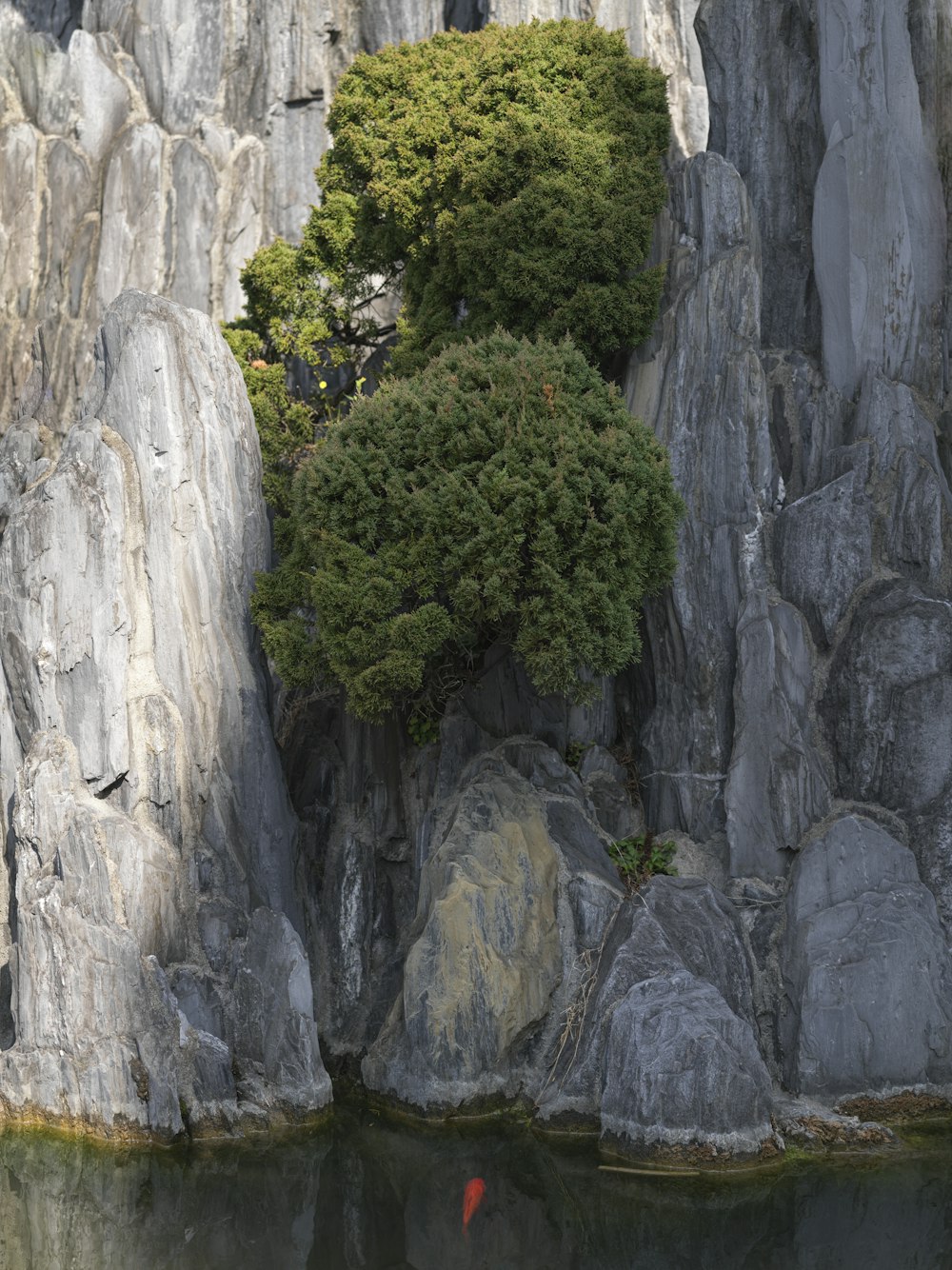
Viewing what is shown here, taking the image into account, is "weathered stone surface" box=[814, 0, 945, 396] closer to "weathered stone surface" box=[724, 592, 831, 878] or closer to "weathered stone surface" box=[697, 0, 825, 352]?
"weathered stone surface" box=[697, 0, 825, 352]

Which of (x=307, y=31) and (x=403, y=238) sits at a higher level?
(x=307, y=31)

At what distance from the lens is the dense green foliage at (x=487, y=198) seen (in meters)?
20.5

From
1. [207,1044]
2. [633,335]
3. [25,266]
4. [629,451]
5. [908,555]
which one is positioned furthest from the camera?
[25,266]

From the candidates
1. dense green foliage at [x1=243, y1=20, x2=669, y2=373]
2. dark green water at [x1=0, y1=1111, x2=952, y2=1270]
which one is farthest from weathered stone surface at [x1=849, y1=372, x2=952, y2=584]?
dark green water at [x1=0, y1=1111, x2=952, y2=1270]

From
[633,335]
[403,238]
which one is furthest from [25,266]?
[633,335]

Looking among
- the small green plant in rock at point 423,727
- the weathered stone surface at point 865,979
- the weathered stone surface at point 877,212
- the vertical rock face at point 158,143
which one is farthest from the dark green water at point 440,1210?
the vertical rock face at point 158,143

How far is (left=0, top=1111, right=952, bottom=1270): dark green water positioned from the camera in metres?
13.3

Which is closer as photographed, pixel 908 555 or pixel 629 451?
pixel 629 451

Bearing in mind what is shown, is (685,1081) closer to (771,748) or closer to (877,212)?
(771,748)

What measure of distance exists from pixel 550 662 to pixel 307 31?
21.0 metres

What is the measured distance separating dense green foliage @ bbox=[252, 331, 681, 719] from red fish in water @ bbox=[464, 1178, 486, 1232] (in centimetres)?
568

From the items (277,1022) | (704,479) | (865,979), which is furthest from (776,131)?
(277,1022)

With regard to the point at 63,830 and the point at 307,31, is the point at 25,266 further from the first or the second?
the point at 63,830

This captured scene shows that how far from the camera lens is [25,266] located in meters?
30.8
